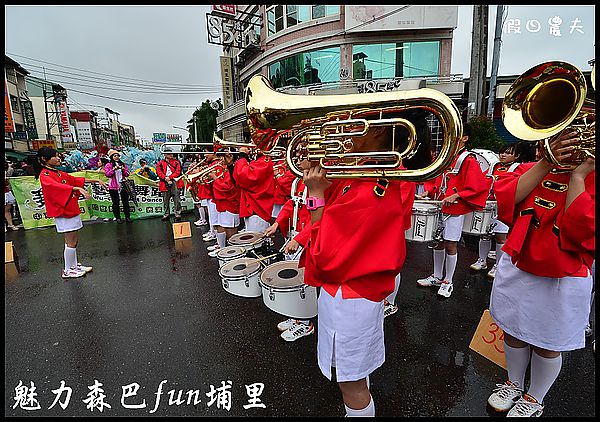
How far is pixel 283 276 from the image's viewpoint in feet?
9.61

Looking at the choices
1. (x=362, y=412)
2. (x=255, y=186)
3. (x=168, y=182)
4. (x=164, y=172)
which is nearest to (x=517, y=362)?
(x=362, y=412)

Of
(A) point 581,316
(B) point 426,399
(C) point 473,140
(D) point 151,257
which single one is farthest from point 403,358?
(C) point 473,140

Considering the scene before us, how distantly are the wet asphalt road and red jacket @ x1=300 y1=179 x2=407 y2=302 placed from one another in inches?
54.1

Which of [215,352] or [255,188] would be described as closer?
[215,352]

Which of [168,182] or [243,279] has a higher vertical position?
[168,182]

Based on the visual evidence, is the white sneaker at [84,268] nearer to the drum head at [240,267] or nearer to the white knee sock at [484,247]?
the drum head at [240,267]

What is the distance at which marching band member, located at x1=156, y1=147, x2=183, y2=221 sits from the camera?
914 centimetres

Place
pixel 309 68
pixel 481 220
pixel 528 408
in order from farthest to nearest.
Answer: pixel 309 68, pixel 481 220, pixel 528 408

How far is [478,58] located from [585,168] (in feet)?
36.0

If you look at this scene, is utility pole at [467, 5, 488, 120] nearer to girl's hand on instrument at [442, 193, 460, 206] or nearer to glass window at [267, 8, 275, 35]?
girl's hand on instrument at [442, 193, 460, 206]

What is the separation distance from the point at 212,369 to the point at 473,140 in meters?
9.64

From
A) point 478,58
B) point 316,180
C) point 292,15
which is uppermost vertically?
point 292,15

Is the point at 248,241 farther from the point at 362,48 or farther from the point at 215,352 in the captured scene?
the point at 362,48

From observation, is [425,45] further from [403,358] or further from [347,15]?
[403,358]
